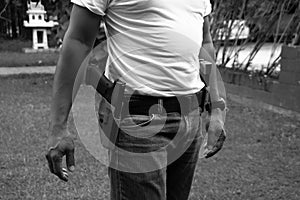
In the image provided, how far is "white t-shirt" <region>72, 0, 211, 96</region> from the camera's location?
1805 millimetres

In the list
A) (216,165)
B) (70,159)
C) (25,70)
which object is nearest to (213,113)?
(70,159)

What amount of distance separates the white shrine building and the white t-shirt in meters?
12.0

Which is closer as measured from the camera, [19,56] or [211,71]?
[211,71]

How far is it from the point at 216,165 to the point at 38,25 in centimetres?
1073

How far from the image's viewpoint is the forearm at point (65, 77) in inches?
70.7

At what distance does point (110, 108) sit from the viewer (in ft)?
6.12

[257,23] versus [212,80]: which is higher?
[212,80]

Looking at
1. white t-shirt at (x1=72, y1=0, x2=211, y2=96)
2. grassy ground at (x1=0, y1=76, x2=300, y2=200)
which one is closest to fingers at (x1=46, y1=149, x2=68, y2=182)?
white t-shirt at (x1=72, y1=0, x2=211, y2=96)

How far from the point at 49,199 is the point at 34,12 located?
10.6 m

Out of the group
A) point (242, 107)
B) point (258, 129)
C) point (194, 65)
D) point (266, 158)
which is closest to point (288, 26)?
point (242, 107)

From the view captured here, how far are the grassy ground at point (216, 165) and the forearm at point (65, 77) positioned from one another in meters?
2.02

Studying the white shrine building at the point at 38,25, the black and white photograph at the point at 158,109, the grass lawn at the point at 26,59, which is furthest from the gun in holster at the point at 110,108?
the white shrine building at the point at 38,25

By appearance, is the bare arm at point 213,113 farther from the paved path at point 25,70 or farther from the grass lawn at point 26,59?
the grass lawn at point 26,59

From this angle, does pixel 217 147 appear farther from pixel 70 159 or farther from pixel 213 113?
pixel 70 159
